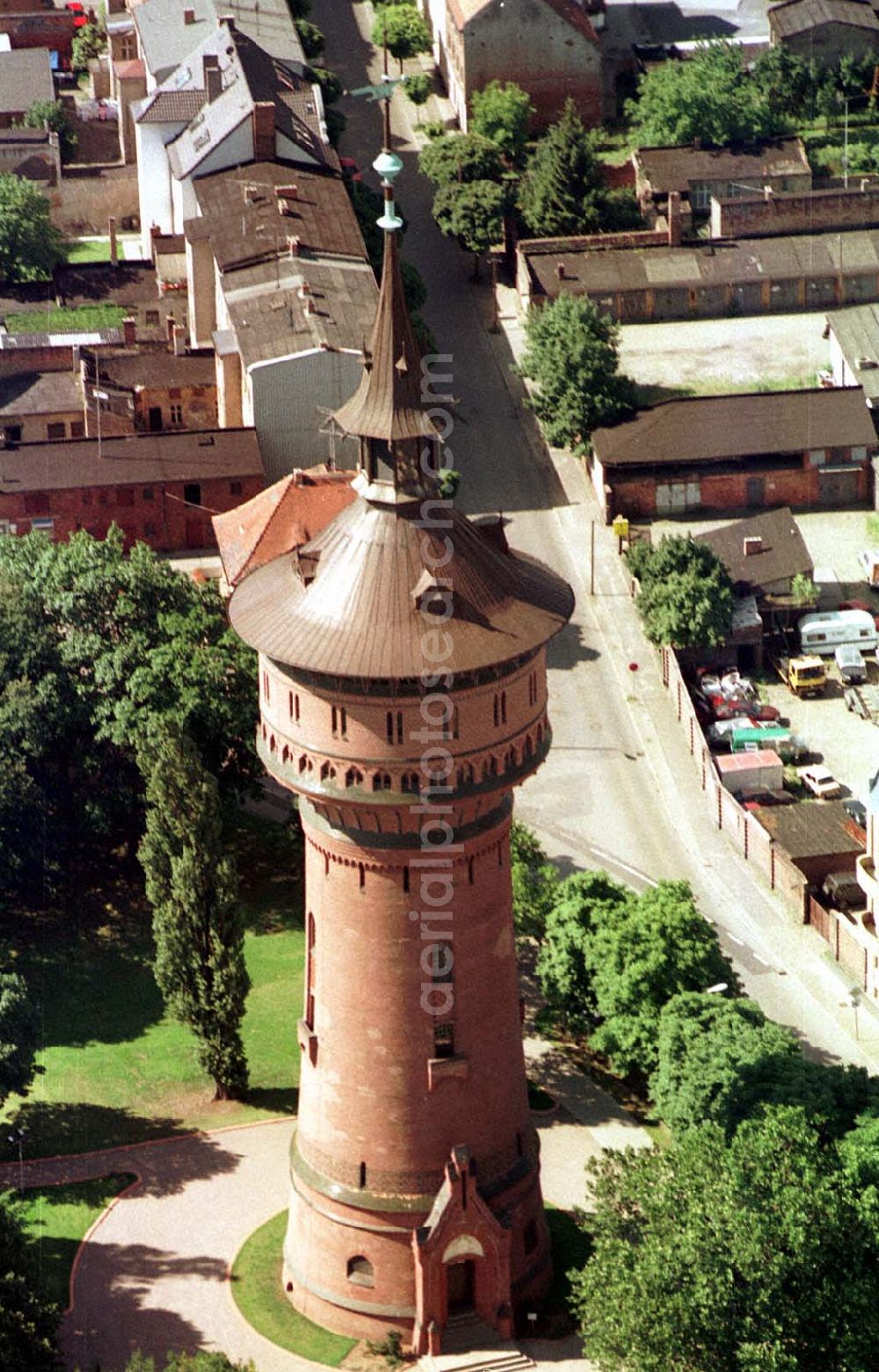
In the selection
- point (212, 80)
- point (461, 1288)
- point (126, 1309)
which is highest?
point (212, 80)

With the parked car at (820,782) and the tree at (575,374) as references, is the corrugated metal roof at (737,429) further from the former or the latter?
the parked car at (820,782)

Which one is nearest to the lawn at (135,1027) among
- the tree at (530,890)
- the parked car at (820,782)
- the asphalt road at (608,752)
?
the tree at (530,890)

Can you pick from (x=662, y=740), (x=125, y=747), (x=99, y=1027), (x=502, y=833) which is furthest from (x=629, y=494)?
(x=502, y=833)

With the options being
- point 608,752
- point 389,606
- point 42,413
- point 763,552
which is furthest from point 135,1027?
point 42,413

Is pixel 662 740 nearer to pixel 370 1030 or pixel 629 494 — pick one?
pixel 629 494

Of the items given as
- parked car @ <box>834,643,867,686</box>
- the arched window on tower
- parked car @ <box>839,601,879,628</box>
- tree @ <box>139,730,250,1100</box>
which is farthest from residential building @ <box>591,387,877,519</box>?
the arched window on tower

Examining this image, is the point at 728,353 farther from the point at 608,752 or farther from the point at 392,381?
the point at 392,381
